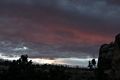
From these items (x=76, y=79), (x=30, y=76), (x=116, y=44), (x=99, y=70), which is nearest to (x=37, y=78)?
(x=30, y=76)

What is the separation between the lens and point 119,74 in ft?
163

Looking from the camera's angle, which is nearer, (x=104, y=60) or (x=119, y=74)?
(x=119, y=74)

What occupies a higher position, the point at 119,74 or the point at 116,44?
the point at 116,44

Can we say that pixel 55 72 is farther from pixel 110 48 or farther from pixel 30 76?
pixel 110 48

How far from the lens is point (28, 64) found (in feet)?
523

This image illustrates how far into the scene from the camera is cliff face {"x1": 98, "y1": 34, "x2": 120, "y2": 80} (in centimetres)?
5025

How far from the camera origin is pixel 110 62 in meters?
56.2

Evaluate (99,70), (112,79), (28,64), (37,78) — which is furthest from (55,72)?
(112,79)

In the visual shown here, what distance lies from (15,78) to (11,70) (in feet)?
20.8

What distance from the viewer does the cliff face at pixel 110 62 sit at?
1978 inches

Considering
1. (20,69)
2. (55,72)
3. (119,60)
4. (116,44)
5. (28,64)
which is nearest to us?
(119,60)

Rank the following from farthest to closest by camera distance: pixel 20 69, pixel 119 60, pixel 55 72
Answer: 1. pixel 20 69
2. pixel 55 72
3. pixel 119 60

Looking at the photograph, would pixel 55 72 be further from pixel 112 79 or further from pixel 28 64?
pixel 112 79

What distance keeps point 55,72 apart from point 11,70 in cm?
1790
